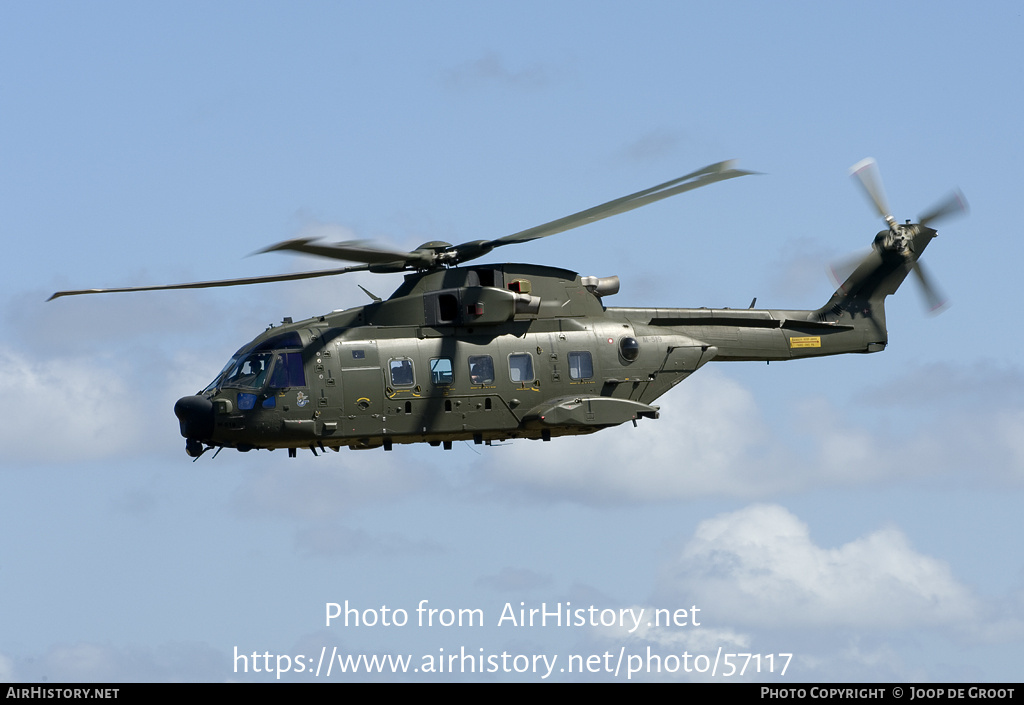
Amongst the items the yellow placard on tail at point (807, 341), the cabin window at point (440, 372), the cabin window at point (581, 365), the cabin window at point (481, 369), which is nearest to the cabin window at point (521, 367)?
the cabin window at point (481, 369)

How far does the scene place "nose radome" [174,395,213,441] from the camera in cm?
4097

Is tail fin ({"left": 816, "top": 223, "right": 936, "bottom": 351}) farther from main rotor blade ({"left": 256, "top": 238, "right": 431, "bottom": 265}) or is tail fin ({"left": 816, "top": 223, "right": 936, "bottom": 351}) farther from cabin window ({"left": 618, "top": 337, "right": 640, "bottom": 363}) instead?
main rotor blade ({"left": 256, "top": 238, "right": 431, "bottom": 265})

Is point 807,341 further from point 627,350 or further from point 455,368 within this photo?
point 455,368

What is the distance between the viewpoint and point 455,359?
42.5 metres

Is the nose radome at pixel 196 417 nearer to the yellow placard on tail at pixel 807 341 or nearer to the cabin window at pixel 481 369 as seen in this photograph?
the cabin window at pixel 481 369

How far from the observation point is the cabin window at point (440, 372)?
42.3 meters

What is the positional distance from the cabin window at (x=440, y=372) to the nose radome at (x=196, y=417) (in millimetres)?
5987

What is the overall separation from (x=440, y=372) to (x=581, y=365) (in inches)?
161

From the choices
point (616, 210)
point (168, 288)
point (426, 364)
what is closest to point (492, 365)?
point (426, 364)

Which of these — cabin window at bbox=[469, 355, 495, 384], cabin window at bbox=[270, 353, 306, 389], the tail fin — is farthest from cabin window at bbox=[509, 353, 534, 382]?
the tail fin

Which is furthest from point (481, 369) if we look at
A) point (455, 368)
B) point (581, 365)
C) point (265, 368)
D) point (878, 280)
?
point (878, 280)

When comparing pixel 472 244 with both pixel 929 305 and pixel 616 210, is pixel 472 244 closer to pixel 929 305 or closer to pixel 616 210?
pixel 616 210

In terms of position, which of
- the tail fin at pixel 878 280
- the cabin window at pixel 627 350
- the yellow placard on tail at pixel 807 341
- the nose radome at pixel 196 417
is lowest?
the nose radome at pixel 196 417
